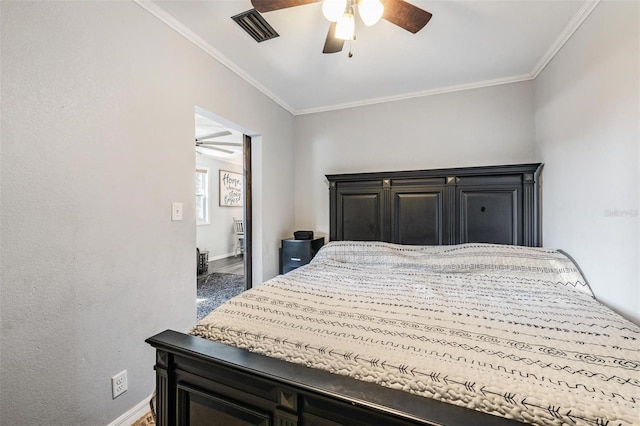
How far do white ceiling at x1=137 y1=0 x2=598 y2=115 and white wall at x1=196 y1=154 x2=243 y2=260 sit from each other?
343 centimetres

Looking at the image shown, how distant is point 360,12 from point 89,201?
172cm

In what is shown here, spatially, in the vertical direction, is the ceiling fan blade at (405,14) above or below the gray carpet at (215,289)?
above

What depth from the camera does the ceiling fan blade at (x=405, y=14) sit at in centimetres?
139

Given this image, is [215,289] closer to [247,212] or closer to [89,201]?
[247,212]

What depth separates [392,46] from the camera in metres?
2.09

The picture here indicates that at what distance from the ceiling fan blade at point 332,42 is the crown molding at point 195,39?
97 centimetres

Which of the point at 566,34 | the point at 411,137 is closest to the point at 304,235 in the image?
the point at 411,137

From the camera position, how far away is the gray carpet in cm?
308

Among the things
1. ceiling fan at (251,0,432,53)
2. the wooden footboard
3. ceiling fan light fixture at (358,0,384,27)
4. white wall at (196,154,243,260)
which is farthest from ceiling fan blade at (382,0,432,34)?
white wall at (196,154,243,260)

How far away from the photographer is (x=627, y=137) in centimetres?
138

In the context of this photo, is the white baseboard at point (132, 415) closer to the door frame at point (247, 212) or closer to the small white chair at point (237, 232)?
the door frame at point (247, 212)

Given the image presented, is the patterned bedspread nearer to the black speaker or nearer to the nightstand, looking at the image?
the nightstand

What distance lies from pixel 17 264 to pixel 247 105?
2046 mm

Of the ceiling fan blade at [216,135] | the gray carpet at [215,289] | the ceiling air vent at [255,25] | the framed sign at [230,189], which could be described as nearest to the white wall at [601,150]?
the ceiling air vent at [255,25]
